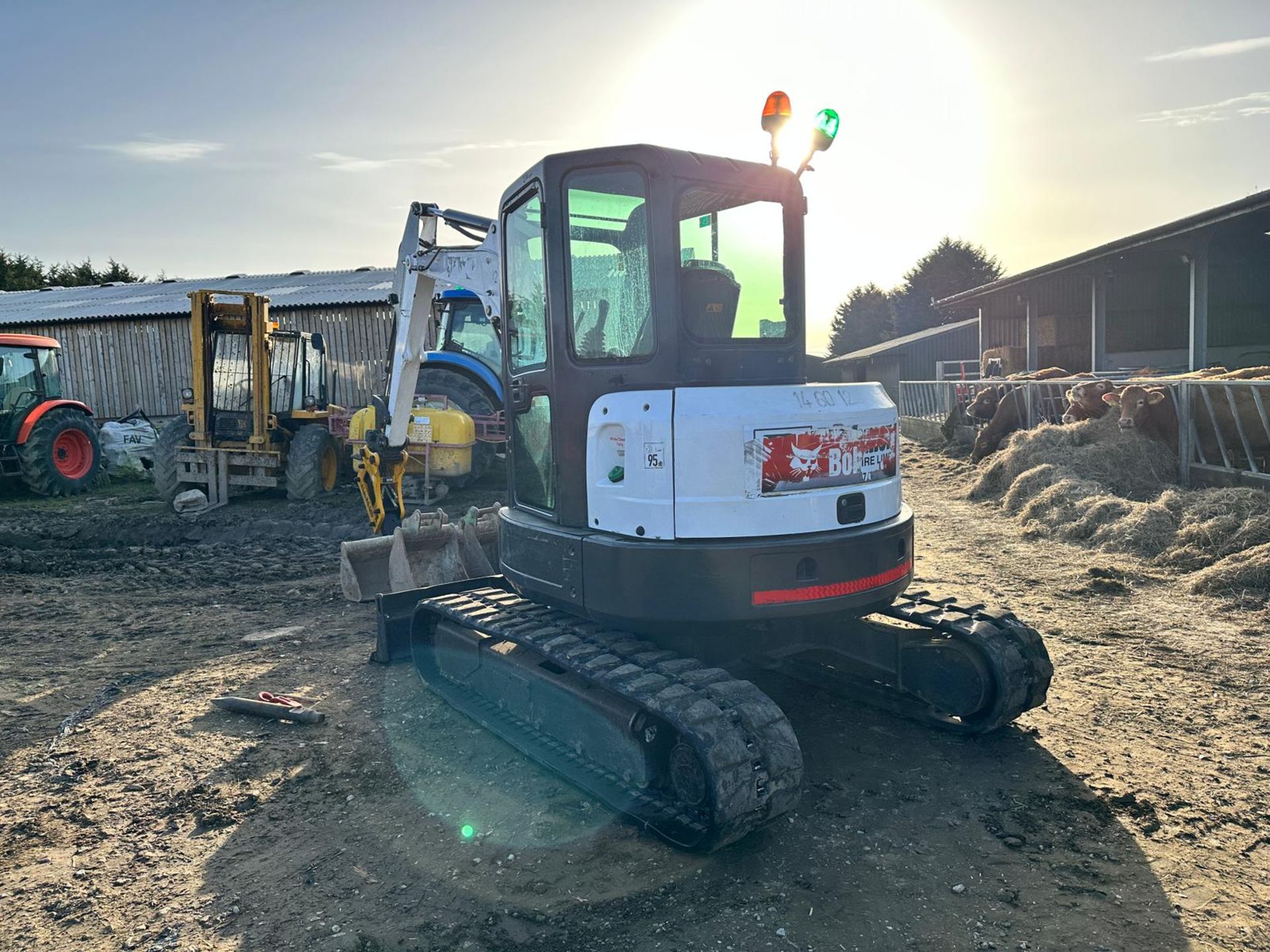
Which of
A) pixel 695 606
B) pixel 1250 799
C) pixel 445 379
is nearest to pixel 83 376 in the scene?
pixel 445 379

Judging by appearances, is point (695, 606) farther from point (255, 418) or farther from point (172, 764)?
point (255, 418)

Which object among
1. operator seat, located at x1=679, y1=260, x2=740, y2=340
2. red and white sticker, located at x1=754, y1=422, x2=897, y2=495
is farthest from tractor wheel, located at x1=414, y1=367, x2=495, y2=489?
red and white sticker, located at x1=754, y1=422, x2=897, y2=495

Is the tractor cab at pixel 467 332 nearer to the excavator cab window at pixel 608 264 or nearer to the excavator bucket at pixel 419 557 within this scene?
the excavator bucket at pixel 419 557

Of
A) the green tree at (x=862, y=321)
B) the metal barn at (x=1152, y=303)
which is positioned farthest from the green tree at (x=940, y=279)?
the metal barn at (x=1152, y=303)

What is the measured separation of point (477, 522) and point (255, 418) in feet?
19.8

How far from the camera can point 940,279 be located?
209 feet

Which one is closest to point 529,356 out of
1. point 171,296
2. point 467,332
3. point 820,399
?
point 820,399

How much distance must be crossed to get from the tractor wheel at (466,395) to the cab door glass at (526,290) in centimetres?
737

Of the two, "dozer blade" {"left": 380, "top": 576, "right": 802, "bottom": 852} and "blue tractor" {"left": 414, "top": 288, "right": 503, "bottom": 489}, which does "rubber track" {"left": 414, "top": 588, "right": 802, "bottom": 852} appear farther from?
"blue tractor" {"left": 414, "top": 288, "right": 503, "bottom": 489}

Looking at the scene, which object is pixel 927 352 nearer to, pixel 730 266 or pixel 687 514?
pixel 730 266

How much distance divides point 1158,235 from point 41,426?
62.8 feet

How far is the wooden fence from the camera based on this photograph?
21.2 metres

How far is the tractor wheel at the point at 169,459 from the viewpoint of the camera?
12.2 m

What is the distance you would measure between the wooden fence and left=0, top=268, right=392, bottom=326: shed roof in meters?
0.22
